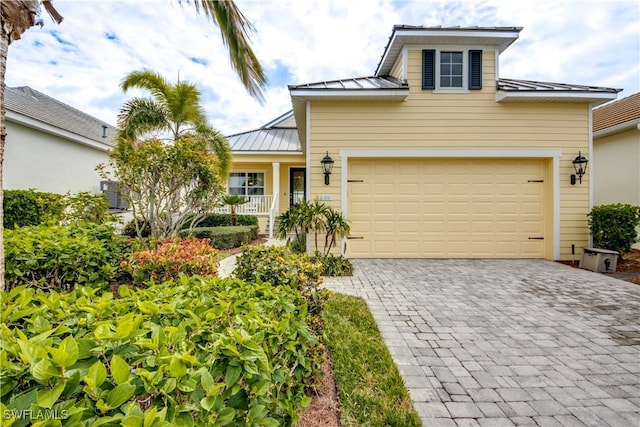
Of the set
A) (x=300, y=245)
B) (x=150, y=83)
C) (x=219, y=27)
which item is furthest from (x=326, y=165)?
(x=150, y=83)

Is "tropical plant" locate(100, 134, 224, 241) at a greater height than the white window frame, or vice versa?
the white window frame

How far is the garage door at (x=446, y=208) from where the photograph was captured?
23.8 feet

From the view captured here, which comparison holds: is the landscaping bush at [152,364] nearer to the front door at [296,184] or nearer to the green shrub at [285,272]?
the green shrub at [285,272]

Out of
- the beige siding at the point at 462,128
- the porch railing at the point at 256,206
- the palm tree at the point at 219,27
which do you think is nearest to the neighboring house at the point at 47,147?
the porch railing at the point at 256,206

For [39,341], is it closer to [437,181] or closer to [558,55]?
[437,181]

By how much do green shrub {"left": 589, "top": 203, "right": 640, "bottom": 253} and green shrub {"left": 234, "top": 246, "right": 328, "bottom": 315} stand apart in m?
7.17

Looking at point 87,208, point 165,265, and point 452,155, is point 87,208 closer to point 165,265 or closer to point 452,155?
point 165,265

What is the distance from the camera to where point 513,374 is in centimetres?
252

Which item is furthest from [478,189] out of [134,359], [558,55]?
[134,359]

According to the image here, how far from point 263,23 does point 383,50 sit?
5.27m

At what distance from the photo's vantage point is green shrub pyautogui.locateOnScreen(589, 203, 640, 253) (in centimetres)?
629

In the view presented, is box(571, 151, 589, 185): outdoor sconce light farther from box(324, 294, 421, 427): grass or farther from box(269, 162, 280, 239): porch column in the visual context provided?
box(269, 162, 280, 239): porch column

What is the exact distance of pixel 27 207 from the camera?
694cm

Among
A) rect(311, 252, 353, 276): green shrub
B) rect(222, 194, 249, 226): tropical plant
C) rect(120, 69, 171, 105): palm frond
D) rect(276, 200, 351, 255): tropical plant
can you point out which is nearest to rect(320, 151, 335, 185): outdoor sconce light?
rect(276, 200, 351, 255): tropical plant
